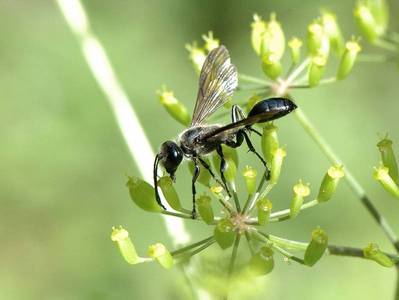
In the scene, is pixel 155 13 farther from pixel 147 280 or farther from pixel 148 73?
pixel 147 280

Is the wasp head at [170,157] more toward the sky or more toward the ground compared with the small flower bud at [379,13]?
more toward the ground

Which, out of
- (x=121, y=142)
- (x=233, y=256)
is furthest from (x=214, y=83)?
(x=121, y=142)

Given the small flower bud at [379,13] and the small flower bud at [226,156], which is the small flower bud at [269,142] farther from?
the small flower bud at [379,13]

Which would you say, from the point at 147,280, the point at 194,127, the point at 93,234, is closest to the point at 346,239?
the point at 147,280

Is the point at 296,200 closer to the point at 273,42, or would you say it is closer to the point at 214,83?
the point at 214,83

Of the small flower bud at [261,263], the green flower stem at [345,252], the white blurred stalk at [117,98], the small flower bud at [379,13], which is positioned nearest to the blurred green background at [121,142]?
the white blurred stalk at [117,98]

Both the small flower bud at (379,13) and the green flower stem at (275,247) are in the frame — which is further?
the small flower bud at (379,13)
